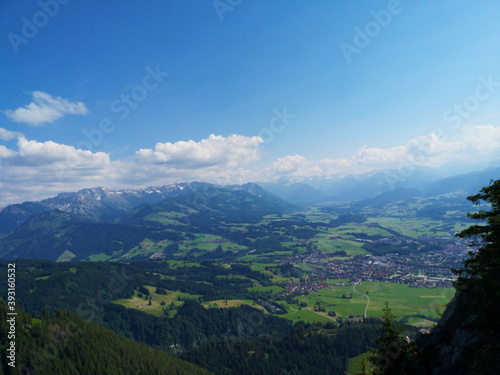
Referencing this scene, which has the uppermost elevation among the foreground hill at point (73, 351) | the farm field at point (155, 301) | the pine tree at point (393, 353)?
the pine tree at point (393, 353)

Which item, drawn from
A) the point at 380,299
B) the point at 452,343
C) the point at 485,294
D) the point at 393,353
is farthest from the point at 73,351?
the point at 380,299

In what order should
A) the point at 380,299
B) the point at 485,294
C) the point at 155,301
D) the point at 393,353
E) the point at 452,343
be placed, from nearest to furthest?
the point at 485,294, the point at 452,343, the point at 393,353, the point at 380,299, the point at 155,301

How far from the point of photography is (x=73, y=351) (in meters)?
65.3

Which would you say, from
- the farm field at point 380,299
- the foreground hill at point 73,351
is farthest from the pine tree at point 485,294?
the farm field at point 380,299

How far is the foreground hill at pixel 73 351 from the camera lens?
56125 millimetres

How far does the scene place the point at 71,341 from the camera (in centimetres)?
6712

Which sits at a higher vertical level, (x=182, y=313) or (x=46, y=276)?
(x=46, y=276)

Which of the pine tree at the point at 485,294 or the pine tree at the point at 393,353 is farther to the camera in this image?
the pine tree at the point at 393,353

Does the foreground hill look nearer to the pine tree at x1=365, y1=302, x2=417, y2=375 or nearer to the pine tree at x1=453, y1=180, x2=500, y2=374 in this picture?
the pine tree at x1=365, y1=302, x2=417, y2=375

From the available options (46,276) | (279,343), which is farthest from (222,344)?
(46,276)

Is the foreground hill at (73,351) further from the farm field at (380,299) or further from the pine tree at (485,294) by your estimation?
the farm field at (380,299)

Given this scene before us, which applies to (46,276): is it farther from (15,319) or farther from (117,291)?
(15,319)

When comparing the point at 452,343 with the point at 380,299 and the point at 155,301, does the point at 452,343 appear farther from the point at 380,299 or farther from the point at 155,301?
the point at 155,301

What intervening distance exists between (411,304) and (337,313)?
3776 centimetres
